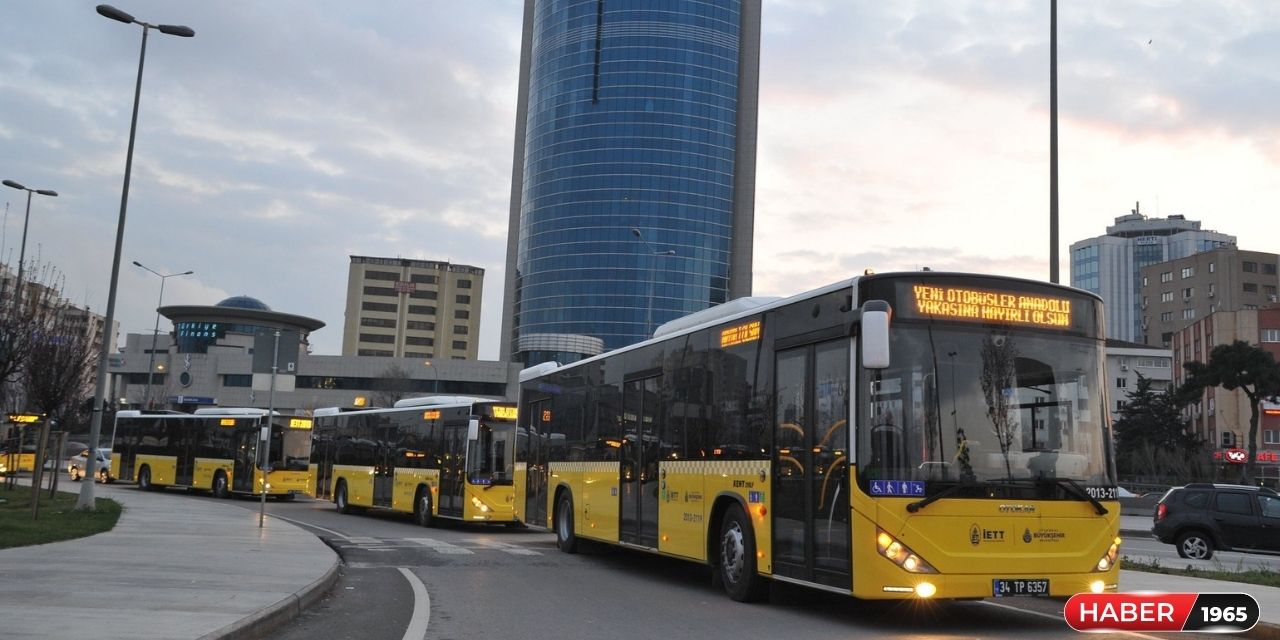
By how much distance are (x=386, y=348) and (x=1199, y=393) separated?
133721 millimetres

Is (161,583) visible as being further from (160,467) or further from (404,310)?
(404,310)

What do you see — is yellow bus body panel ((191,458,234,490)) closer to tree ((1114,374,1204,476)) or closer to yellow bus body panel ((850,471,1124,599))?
yellow bus body panel ((850,471,1124,599))

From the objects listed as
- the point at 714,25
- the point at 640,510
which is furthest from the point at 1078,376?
the point at 714,25

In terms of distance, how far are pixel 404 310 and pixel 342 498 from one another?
488 ft

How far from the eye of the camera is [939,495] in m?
9.91

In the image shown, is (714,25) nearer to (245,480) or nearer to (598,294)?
(598,294)

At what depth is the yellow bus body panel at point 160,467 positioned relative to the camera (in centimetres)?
4209

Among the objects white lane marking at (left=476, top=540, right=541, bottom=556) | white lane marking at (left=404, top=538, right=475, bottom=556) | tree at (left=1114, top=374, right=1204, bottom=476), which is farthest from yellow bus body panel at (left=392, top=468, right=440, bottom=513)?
tree at (left=1114, top=374, right=1204, bottom=476)

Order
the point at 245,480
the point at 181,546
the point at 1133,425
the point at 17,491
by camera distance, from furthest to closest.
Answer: the point at 1133,425 < the point at 245,480 < the point at 17,491 < the point at 181,546

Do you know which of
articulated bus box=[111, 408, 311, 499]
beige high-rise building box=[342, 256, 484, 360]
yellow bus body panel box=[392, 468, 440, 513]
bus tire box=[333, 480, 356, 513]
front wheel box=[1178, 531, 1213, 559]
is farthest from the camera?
beige high-rise building box=[342, 256, 484, 360]

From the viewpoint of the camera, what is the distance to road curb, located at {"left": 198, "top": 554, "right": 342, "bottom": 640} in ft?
28.2

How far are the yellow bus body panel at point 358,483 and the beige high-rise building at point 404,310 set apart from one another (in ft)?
482

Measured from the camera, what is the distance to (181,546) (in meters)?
16.3

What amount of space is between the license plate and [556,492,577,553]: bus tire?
9354 mm
